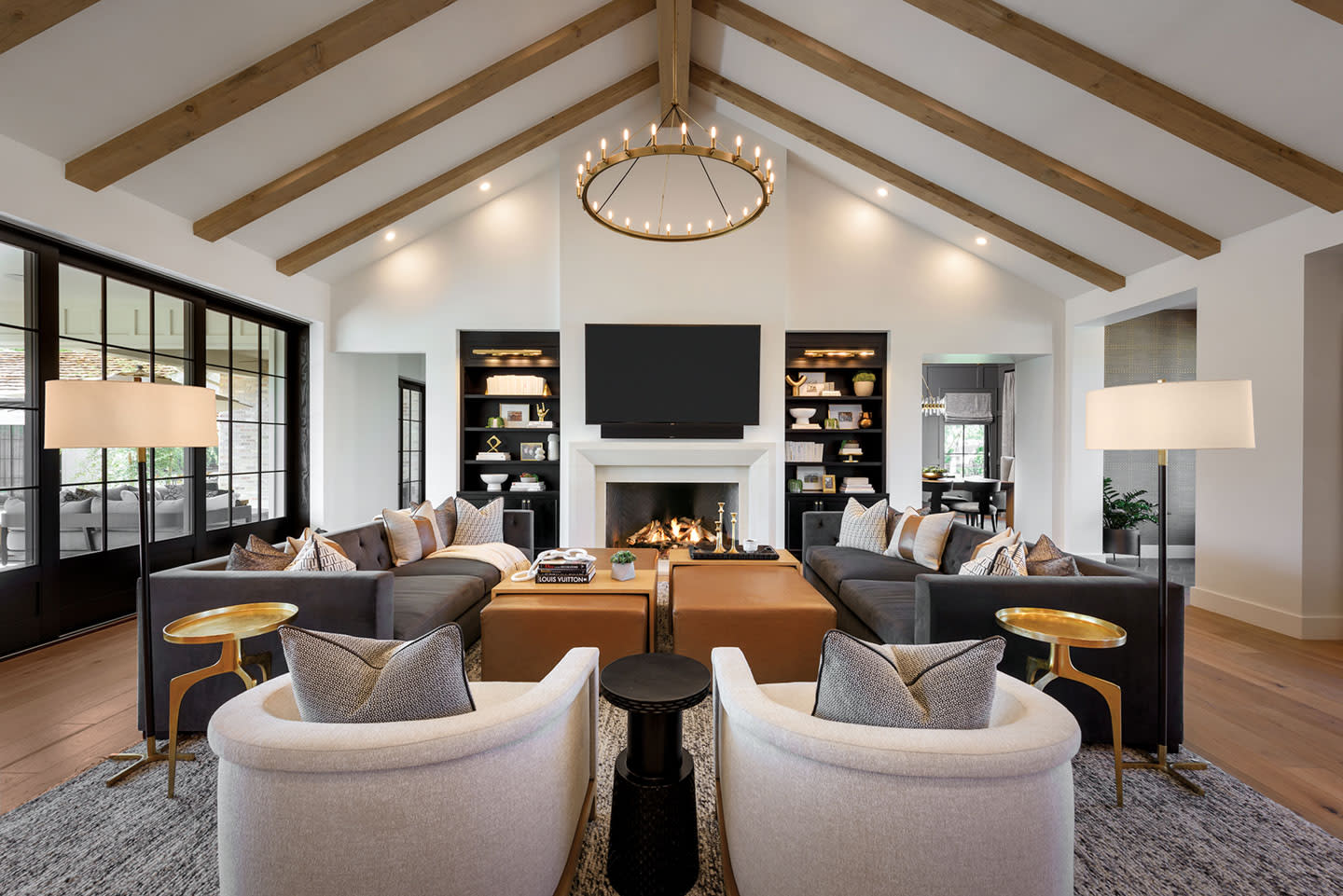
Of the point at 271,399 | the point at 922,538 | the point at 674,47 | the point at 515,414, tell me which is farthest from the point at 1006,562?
the point at 271,399

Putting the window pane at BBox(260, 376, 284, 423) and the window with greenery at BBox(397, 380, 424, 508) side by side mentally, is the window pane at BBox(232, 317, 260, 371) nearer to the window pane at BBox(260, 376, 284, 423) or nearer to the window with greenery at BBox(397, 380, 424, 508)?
the window pane at BBox(260, 376, 284, 423)

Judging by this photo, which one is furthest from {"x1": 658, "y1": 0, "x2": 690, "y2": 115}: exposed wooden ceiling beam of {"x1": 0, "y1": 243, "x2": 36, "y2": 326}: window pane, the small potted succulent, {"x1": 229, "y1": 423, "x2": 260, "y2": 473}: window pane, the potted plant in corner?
the potted plant in corner

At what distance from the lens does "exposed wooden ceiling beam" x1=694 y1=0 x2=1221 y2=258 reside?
13.1 feet

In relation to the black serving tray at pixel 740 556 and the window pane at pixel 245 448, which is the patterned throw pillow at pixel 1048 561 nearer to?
the black serving tray at pixel 740 556

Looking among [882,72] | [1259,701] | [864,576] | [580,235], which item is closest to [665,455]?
[580,235]

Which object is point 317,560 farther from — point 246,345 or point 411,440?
point 411,440

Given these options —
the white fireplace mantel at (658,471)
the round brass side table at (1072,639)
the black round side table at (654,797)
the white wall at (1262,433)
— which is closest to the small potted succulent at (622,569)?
the black round side table at (654,797)

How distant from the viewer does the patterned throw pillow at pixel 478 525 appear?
425 cm

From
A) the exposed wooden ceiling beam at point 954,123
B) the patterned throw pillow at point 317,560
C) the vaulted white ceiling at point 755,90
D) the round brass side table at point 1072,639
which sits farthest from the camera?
the exposed wooden ceiling beam at point 954,123

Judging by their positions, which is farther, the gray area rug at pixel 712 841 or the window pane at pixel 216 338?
the window pane at pixel 216 338

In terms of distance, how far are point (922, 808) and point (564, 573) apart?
226 cm

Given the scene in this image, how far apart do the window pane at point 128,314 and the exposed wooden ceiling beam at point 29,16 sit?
5.53ft

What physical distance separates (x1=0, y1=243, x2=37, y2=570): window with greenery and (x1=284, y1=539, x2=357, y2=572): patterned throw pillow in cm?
184

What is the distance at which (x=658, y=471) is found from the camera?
5.73 metres
